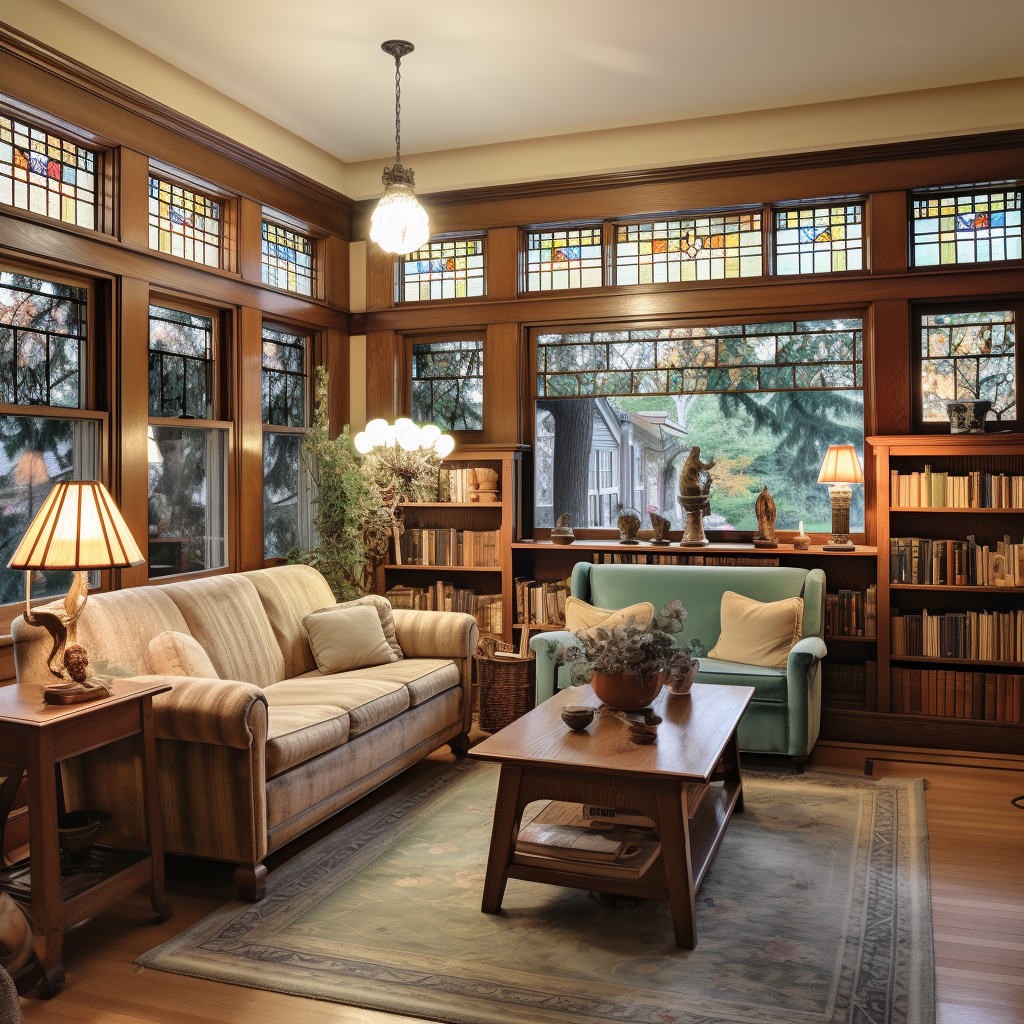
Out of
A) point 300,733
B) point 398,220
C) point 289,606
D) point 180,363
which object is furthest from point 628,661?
point 180,363

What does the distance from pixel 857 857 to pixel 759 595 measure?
5.80 ft

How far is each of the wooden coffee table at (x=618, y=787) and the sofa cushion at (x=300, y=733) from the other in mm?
724

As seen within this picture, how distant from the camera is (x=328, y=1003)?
2643mm

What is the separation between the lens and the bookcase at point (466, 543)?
588 centimetres

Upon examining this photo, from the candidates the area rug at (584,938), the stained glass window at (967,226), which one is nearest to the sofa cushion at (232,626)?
the area rug at (584,938)

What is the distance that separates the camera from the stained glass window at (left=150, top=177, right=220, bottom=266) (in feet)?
15.8

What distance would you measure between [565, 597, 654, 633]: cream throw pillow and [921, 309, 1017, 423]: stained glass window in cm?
195

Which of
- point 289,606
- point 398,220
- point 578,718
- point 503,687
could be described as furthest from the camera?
point 503,687

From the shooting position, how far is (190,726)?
323 cm

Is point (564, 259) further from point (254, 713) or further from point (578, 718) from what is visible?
point (254, 713)

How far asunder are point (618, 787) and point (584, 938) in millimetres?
466

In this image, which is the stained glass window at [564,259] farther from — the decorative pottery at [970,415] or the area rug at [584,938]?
the area rug at [584,938]

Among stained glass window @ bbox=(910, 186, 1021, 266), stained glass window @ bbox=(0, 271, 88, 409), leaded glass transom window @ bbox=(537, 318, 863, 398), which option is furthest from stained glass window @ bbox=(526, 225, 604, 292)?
stained glass window @ bbox=(0, 271, 88, 409)

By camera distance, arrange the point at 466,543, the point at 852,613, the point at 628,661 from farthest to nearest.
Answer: the point at 466,543
the point at 852,613
the point at 628,661
